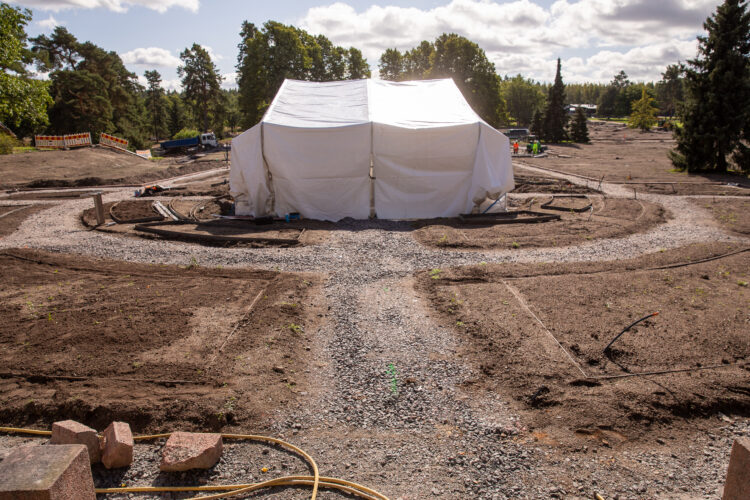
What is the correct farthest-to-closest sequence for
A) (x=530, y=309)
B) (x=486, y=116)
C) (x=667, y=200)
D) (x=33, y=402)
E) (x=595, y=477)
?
(x=486, y=116)
(x=667, y=200)
(x=530, y=309)
(x=33, y=402)
(x=595, y=477)

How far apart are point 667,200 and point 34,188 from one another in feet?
91.0

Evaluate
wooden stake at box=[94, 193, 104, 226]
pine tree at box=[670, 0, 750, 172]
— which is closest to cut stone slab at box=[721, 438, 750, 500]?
wooden stake at box=[94, 193, 104, 226]

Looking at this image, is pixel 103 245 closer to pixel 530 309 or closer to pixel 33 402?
pixel 33 402

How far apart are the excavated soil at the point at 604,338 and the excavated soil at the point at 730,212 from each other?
12.4 ft

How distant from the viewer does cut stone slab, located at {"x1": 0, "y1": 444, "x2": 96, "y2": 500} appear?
316 cm

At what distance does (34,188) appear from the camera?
861 inches

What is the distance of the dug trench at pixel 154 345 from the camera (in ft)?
17.1

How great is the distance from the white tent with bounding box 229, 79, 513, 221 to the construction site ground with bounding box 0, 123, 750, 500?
126 inches

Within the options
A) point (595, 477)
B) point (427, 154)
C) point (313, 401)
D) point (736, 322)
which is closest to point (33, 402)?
point (313, 401)

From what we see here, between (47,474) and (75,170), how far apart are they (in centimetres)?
2844

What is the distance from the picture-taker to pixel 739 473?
3.32 m

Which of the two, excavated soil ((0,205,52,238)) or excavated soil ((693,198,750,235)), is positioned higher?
excavated soil ((693,198,750,235))

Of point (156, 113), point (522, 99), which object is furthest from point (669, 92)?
point (156, 113)

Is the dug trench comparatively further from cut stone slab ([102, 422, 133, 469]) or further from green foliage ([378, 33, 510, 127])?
green foliage ([378, 33, 510, 127])
